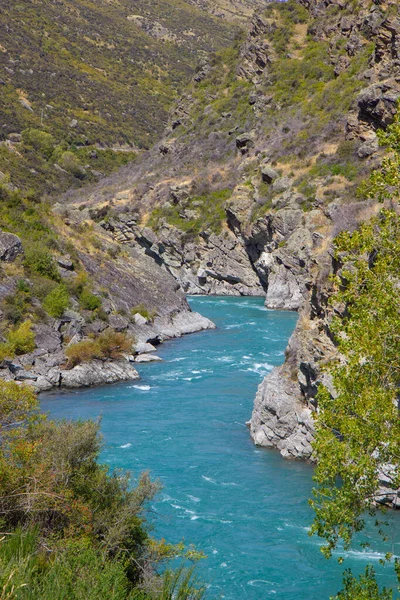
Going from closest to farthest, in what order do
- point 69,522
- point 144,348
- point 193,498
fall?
point 69,522 < point 193,498 < point 144,348

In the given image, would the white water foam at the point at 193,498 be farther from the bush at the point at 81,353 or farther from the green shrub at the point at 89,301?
the green shrub at the point at 89,301

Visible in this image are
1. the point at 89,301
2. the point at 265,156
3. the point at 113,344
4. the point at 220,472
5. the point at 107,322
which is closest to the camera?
the point at 220,472

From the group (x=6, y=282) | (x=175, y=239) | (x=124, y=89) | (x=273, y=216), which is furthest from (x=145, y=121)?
(x=6, y=282)

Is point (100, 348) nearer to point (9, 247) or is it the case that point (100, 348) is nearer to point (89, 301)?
point (89, 301)

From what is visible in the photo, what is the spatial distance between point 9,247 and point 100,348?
33.7 ft

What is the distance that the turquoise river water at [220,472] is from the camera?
1516 cm

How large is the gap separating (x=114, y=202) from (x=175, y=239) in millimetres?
13844

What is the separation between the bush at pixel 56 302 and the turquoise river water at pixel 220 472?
611 cm

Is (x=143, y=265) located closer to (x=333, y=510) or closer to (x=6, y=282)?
(x=6, y=282)

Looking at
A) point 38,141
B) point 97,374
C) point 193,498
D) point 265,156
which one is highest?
point 38,141

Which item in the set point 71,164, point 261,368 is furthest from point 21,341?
point 71,164

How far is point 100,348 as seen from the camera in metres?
33.2

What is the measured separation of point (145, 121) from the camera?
123188 mm

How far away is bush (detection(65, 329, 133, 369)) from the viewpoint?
3212 centimetres
